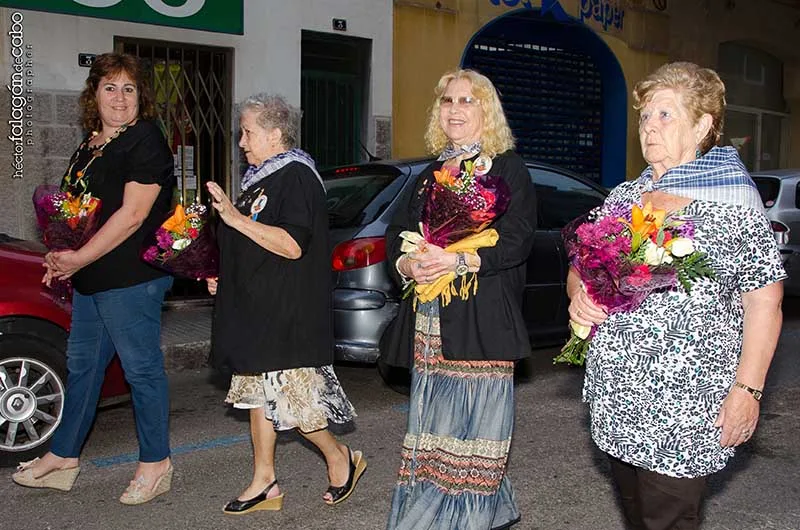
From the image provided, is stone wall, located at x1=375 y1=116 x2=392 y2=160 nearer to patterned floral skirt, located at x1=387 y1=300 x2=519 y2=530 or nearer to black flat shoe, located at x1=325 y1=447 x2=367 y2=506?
black flat shoe, located at x1=325 y1=447 x2=367 y2=506

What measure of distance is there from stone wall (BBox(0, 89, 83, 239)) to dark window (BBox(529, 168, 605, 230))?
4.52m

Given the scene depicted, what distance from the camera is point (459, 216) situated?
366 centimetres

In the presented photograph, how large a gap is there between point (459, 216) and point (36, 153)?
6.96 meters

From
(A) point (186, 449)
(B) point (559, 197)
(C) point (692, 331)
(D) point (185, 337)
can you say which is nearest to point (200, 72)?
(D) point (185, 337)

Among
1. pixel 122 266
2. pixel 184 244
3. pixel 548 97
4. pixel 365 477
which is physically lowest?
pixel 365 477

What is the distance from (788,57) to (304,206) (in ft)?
59.2

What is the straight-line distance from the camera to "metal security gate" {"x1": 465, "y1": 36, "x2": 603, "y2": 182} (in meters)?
14.6

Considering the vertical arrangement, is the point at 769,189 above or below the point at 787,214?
above

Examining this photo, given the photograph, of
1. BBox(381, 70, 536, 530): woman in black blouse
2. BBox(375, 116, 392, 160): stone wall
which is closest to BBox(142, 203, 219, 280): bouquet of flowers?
BBox(381, 70, 536, 530): woman in black blouse

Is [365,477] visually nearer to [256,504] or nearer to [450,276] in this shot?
[256,504]

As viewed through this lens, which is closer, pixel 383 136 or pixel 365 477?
pixel 365 477

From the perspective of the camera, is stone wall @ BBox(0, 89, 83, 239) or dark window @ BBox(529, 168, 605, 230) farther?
stone wall @ BBox(0, 89, 83, 239)

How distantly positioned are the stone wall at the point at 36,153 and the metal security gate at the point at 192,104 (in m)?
0.87

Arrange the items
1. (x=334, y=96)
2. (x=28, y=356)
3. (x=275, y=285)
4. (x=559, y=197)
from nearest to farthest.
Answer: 1. (x=275, y=285)
2. (x=28, y=356)
3. (x=559, y=197)
4. (x=334, y=96)
